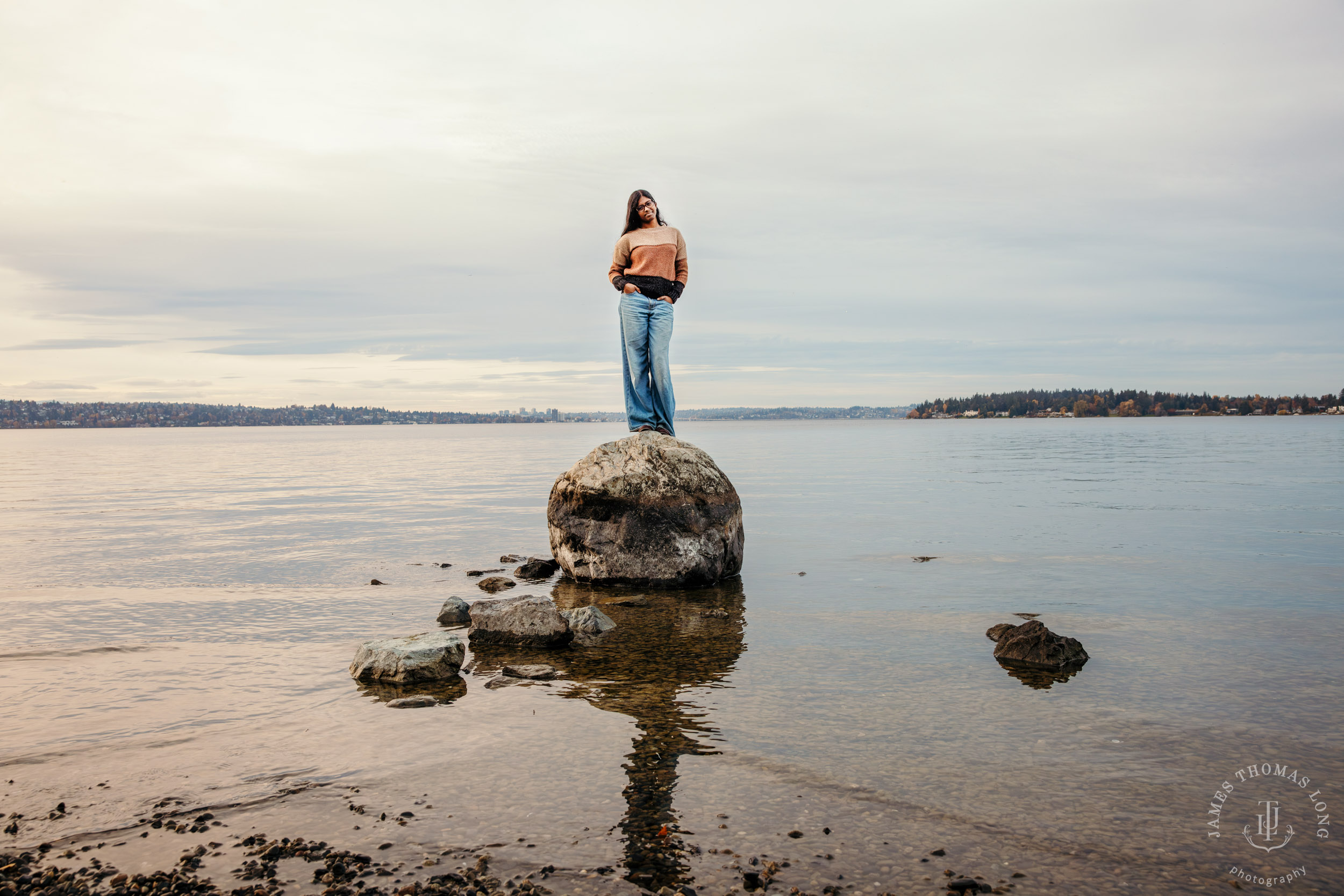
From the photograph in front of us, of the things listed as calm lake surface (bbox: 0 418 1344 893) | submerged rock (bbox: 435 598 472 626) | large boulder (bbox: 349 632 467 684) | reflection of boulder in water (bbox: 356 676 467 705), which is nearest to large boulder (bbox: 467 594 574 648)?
calm lake surface (bbox: 0 418 1344 893)

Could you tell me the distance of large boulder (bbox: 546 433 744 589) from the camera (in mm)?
12797

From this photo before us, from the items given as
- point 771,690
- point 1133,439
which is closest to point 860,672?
point 771,690

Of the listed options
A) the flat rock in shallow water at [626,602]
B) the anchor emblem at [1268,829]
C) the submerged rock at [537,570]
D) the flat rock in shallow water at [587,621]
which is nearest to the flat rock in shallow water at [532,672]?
the flat rock in shallow water at [587,621]

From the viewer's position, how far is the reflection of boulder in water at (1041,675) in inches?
308

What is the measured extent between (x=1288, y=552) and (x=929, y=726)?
1307 cm

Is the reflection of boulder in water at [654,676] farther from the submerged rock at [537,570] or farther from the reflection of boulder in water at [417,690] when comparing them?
the submerged rock at [537,570]

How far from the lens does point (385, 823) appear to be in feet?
16.2

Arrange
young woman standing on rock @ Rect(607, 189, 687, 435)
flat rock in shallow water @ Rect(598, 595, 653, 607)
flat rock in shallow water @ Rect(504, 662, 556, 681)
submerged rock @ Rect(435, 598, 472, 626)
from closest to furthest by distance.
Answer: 1. flat rock in shallow water @ Rect(504, 662, 556, 681)
2. submerged rock @ Rect(435, 598, 472, 626)
3. flat rock in shallow water @ Rect(598, 595, 653, 607)
4. young woman standing on rock @ Rect(607, 189, 687, 435)

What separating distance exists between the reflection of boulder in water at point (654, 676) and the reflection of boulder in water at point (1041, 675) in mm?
2841

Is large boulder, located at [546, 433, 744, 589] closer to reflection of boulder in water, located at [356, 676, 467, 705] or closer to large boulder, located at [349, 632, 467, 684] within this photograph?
large boulder, located at [349, 632, 467, 684]

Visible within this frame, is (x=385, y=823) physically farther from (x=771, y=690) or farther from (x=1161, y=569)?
(x=1161, y=569)

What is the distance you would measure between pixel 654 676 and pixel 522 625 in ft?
6.94

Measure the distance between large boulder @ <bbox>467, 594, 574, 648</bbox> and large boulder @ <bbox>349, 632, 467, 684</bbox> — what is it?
3.25ft

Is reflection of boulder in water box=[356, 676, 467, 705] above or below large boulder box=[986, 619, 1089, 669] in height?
below
